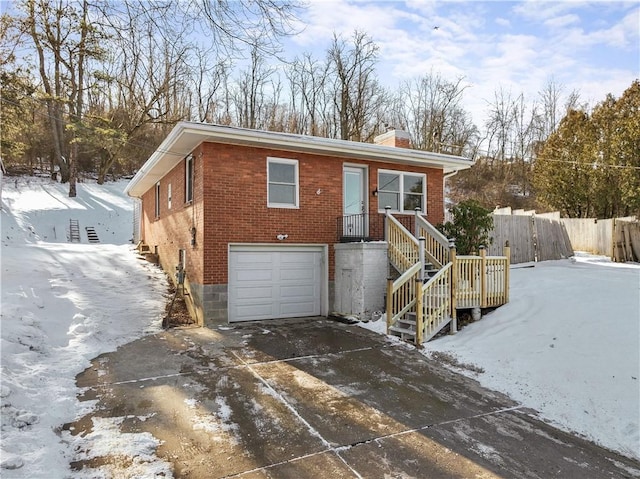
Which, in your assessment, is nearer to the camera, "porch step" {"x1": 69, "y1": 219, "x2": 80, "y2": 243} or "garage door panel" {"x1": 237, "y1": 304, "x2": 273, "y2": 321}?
"garage door panel" {"x1": 237, "y1": 304, "x2": 273, "y2": 321}

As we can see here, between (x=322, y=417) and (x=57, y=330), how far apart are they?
17.8 feet

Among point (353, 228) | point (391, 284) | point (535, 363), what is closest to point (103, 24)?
point (391, 284)

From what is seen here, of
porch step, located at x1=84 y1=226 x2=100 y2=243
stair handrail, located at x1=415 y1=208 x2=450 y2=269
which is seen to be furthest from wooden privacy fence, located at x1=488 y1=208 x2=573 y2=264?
porch step, located at x1=84 y1=226 x2=100 y2=243

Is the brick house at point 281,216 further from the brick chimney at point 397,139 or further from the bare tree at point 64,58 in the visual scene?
the bare tree at point 64,58

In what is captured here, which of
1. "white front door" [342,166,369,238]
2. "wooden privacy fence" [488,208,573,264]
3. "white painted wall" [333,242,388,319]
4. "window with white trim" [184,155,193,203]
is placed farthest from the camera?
"wooden privacy fence" [488,208,573,264]

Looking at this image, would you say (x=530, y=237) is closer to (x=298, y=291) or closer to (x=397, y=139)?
(x=397, y=139)

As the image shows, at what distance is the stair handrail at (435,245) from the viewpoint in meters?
9.16

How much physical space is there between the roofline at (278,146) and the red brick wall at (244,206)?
0.66 feet

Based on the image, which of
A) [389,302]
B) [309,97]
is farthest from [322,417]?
[309,97]

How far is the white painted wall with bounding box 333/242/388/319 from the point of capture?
973cm

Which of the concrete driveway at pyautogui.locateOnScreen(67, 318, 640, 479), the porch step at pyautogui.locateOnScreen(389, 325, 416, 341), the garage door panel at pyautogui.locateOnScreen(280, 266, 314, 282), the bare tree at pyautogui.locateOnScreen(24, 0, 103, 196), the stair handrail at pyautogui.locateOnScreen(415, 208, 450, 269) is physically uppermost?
the bare tree at pyautogui.locateOnScreen(24, 0, 103, 196)

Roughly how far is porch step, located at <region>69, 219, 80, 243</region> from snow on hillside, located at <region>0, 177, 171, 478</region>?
2.92 meters

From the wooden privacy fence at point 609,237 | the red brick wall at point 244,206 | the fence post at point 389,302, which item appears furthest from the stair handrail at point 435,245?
the wooden privacy fence at point 609,237

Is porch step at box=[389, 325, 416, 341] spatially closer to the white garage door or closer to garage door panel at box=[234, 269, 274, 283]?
the white garage door
